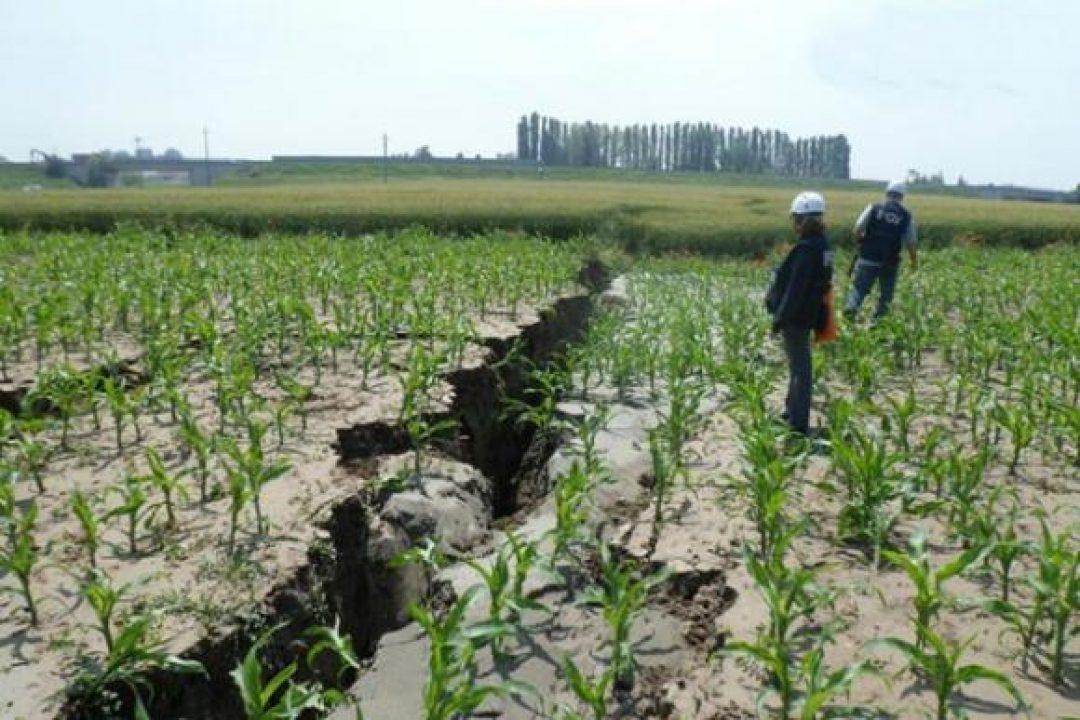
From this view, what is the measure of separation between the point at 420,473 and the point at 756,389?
226cm

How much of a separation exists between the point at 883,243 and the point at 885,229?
0.15 metres

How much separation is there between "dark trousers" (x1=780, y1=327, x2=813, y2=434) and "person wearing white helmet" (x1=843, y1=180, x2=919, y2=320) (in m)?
3.99

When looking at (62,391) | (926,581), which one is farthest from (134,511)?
(926,581)

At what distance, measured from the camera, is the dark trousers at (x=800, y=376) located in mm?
5715

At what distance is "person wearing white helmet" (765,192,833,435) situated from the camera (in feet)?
18.2

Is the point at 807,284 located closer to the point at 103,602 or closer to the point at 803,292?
the point at 803,292

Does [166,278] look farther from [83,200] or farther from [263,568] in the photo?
[83,200]

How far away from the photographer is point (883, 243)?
30.4ft

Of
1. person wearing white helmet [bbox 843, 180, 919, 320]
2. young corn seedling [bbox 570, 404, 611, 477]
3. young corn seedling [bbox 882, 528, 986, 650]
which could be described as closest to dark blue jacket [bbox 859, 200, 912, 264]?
person wearing white helmet [bbox 843, 180, 919, 320]

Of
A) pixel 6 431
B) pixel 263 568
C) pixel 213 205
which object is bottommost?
pixel 263 568

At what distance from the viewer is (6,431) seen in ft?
14.8

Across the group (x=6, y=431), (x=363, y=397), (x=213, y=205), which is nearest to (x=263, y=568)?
(x=6, y=431)

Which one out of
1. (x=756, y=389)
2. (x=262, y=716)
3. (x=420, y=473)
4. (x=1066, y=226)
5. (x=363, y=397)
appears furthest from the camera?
(x=1066, y=226)

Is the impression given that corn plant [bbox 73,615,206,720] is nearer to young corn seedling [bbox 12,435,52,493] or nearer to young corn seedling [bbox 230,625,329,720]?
young corn seedling [bbox 230,625,329,720]
